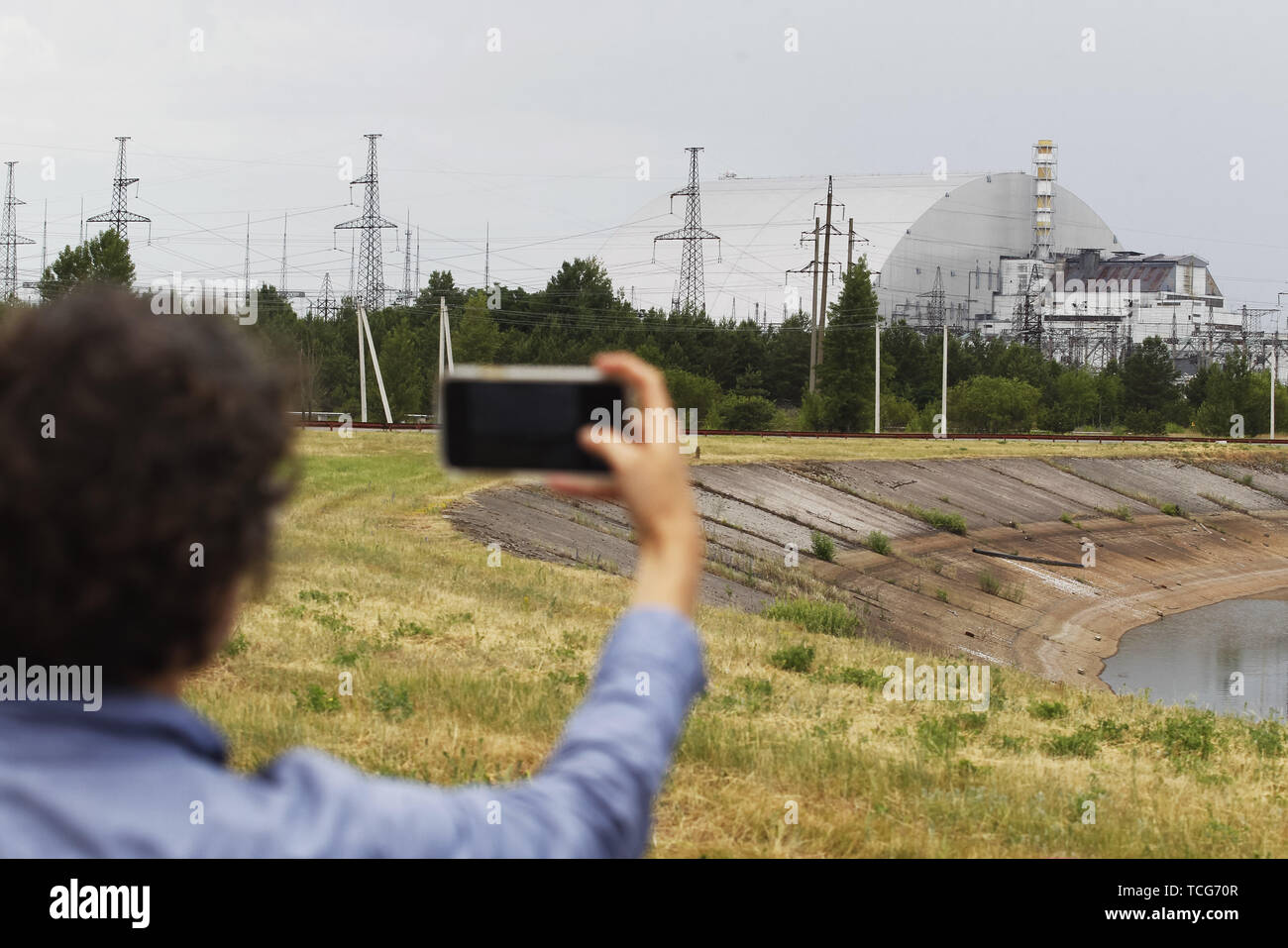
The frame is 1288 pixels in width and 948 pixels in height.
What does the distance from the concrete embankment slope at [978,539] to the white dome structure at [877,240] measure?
62.0 metres

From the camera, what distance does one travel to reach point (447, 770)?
890 centimetres

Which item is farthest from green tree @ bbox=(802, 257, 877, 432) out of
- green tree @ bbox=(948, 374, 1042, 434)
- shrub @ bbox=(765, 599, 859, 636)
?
shrub @ bbox=(765, 599, 859, 636)

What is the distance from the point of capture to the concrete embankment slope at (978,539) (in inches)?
1193

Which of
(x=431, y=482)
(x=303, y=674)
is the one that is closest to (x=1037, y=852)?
A: (x=303, y=674)

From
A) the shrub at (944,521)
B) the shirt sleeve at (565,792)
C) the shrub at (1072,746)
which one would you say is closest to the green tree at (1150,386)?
the shrub at (944,521)

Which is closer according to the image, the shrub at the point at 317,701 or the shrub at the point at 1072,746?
the shrub at the point at 317,701

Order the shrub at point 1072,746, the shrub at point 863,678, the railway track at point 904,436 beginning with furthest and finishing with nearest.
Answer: the railway track at point 904,436 → the shrub at point 863,678 → the shrub at point 1072,746

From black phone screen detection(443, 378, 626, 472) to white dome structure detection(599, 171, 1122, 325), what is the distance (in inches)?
4531

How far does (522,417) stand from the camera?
6.89ft

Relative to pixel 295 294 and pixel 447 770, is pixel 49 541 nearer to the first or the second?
pixel 447 770

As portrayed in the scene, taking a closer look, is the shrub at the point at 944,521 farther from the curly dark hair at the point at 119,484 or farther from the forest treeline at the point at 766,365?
the curly dark hair at the point at 119,484

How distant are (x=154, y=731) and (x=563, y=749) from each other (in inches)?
21.4

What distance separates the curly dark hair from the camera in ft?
5.01

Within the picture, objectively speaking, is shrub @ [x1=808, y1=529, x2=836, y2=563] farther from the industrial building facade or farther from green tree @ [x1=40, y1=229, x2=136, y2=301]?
the industrial building facade
